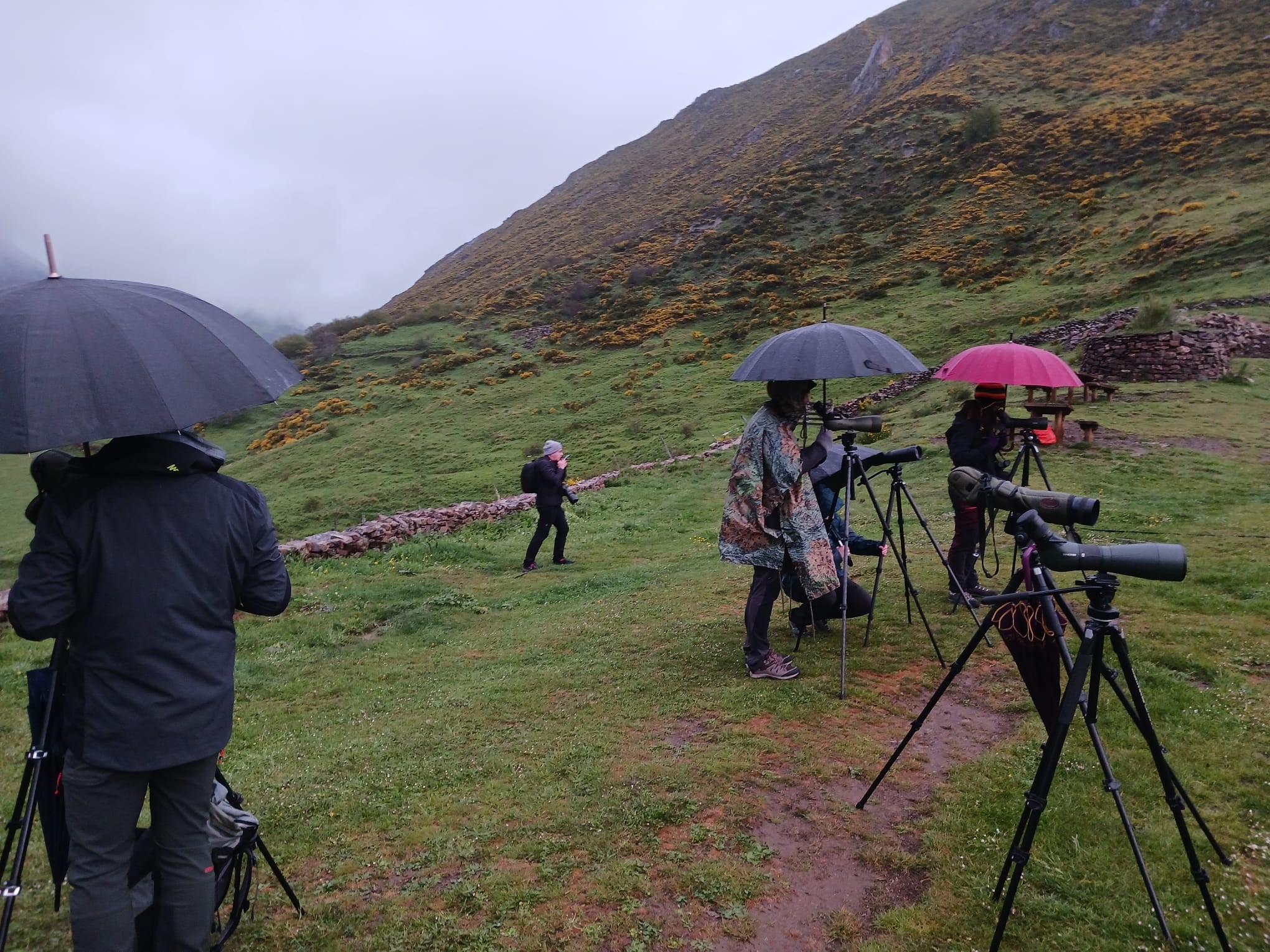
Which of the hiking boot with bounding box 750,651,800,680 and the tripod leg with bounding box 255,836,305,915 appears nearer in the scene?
the tripod leg with bounding box 255,836,305,915

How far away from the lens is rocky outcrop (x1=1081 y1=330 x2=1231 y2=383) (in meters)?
18.5

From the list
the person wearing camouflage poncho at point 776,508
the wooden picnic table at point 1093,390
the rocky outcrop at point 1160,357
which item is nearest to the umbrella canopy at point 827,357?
the person wearing camouflage poncho at point 776,508

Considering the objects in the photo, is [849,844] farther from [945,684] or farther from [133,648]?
[133,648]

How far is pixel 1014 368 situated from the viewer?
261 inches

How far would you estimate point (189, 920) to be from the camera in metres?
2.73

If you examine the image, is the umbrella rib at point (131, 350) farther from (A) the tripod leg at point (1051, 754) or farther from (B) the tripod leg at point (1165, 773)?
(B) the tripod leg at point (1165, 773)

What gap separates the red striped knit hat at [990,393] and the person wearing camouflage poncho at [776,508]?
2.35 m

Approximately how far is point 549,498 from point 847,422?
746cm

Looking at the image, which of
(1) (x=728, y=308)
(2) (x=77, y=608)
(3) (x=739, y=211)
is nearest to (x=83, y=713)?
(2) (x=77, y=608)

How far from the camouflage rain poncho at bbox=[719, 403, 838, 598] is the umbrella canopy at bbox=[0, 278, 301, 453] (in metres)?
3.59

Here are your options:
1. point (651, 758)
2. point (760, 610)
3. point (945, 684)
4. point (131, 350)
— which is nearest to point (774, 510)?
point (760, 610)

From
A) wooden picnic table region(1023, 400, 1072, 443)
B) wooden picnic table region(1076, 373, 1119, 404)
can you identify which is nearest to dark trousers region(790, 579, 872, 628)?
wooden picnic table region(1023, 400, 1072, 443)

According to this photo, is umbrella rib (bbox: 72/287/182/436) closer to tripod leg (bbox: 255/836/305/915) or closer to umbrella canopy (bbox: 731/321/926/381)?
tripod leg (bbox: 255/836/305/915)

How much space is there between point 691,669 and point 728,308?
133ft
